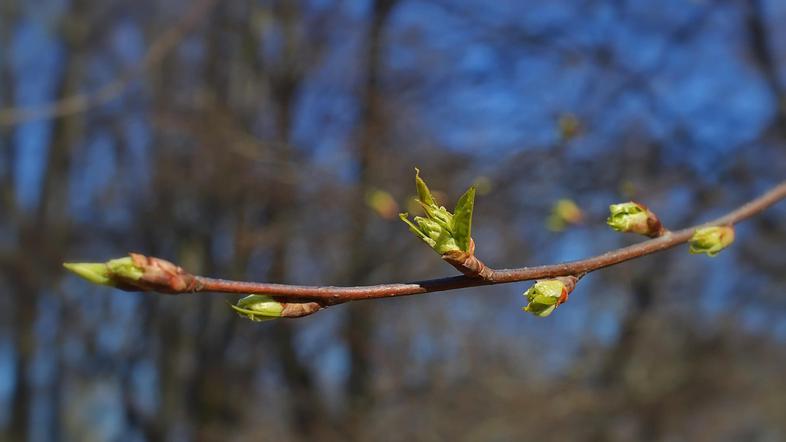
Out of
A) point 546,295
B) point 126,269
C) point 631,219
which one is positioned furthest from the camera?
point 631,219

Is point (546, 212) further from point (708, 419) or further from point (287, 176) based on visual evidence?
point (708, 419)

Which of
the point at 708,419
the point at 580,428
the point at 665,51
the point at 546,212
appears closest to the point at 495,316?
the point at 580,428

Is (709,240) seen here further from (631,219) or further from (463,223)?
(463,223)

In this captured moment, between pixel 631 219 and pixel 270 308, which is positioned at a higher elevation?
pixel 631 219

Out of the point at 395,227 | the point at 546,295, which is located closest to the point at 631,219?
the point at 546,295


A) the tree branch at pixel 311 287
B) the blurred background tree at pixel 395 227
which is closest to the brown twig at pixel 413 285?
the tree branch at pixel 311 287

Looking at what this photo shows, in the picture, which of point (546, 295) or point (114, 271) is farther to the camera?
point (546, 295)
